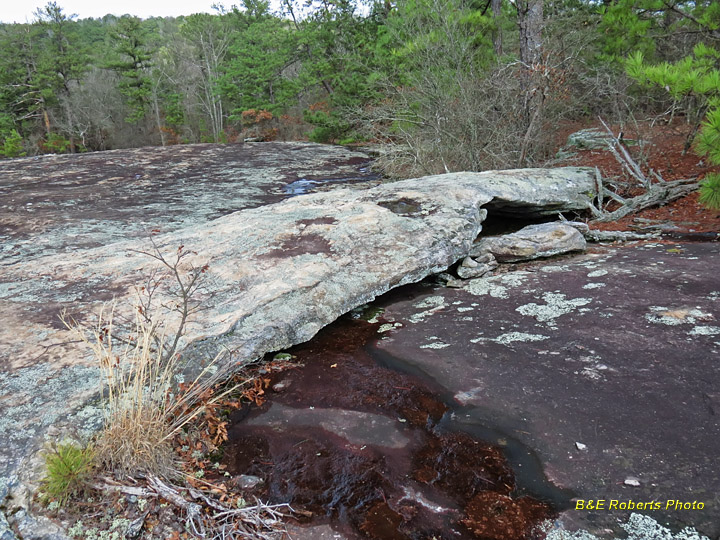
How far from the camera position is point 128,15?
2778 cm

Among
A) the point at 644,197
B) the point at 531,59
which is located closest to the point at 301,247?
the point at 644,197

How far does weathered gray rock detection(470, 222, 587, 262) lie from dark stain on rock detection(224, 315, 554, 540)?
223 cm

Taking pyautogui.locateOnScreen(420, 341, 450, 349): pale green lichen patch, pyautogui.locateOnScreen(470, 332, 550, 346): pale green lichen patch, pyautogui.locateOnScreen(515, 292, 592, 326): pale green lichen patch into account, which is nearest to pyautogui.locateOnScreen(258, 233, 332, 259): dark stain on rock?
pyautogui.locateOnScreen(420, 341, 450, 349): pale green lichen patch

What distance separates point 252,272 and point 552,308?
232 cm

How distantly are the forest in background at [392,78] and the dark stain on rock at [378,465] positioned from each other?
4053 millimetres

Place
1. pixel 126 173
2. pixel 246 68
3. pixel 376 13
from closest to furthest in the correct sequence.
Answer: pixel 126 173
pixel 376 13
pixel 246 68

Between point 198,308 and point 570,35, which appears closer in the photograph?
point 198,308

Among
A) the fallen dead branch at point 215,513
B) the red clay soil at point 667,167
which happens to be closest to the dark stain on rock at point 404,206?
the red clay soil at point 667,167

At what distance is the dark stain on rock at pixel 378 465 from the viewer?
1.86m

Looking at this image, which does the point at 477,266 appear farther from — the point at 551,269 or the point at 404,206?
the point at 404,206

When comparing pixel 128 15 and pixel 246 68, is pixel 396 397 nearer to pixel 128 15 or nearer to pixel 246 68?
pixel 246 68

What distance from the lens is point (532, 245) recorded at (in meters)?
4.62

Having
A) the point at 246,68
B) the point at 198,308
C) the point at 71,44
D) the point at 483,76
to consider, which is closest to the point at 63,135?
the point at 71,44

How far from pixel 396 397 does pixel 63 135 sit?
32.2 m
